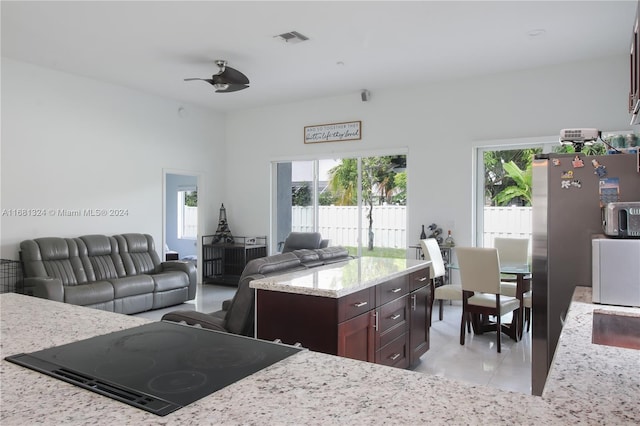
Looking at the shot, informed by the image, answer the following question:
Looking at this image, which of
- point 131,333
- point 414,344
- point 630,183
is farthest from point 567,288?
point 131,333

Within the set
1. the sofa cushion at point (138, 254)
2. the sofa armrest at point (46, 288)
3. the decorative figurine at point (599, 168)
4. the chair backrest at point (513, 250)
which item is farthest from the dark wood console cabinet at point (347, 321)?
the sofa cushion at point (138, 254)

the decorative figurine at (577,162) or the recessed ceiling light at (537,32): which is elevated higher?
the recessed ceiling light at (537,32)

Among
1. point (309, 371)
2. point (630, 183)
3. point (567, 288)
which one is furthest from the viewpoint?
point (567, 288)

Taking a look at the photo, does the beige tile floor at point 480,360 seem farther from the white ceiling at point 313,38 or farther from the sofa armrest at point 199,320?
the white ceiling at point 313,38

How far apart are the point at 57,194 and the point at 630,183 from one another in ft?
20.7

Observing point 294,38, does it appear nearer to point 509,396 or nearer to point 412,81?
point 412,81

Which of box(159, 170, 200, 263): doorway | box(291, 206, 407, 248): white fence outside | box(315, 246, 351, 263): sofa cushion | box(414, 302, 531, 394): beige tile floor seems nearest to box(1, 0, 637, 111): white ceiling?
box(291, 206, 407, 248): white fence outside

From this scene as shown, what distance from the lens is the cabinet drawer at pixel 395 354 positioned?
122 inches

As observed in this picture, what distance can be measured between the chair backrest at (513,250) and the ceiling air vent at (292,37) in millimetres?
3411

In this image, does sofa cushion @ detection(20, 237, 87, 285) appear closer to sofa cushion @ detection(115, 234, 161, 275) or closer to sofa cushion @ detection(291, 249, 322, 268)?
sofa cushion @ detection(115, 234, 161, 275)

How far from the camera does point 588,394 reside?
1.07 metres

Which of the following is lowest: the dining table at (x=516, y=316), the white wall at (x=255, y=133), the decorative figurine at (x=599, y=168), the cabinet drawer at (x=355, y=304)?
the dining table at (x=516, y=316)

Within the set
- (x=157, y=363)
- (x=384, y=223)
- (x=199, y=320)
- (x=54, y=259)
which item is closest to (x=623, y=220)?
(x=157, y=363)

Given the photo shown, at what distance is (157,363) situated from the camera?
1.20 metres
